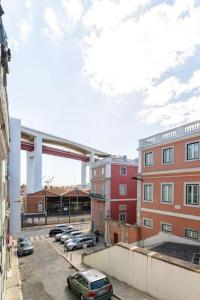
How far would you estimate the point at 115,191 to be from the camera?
3391cm

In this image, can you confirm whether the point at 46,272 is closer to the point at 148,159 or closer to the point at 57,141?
the point at 148,159

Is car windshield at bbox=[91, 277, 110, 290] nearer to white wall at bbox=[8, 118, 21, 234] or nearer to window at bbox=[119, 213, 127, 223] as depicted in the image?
window at bbox=[119, 213, 127, 223]

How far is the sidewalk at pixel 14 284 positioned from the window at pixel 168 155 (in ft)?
47.2

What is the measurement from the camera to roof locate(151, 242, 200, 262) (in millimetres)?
15234

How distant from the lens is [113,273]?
1695 cm

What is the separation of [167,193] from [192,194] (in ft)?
8.61

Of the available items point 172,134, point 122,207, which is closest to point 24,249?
point 122,207

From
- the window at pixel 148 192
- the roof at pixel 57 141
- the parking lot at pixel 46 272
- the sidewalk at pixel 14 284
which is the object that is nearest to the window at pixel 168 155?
the window at pixel 148 192

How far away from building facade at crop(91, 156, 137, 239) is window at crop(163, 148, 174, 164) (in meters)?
13.0

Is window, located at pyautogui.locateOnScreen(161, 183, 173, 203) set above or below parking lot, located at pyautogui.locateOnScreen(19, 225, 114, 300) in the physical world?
above

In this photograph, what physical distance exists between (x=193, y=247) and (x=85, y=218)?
Answer: 35.8 metres

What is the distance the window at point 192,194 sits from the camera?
58.6 feet

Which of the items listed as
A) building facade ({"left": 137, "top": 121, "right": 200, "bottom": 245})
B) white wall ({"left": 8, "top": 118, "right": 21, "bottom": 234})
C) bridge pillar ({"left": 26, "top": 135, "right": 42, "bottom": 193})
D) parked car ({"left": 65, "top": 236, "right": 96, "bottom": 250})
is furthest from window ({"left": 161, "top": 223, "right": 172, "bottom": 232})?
bridge pillar ({"left": 26, "top": 135, "right": 42, "bottom": 193})

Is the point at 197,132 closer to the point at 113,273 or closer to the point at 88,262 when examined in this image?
the point at 113,273
